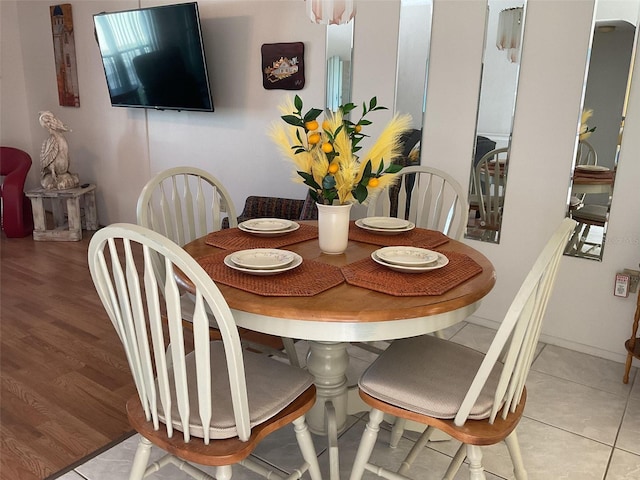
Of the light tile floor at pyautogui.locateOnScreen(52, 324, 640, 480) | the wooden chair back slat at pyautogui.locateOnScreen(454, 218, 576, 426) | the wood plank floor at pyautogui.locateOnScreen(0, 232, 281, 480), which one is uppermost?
the wooden chair back slat at pyautogui.locateOnScreen(454, 218, 576, 426)

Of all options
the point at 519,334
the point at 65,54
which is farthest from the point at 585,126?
the point at 65,54

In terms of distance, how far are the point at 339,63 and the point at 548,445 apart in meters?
2.51

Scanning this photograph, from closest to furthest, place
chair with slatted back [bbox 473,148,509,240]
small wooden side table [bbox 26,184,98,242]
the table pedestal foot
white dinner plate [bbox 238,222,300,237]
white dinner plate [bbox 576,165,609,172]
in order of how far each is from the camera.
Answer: the table pedestal foot → white dinner plate [bbox 238,222,300,237] → white dinner plate [bbox 576,165,609,172] → chair with slatted back [bbox 473,148,509,240] → small wooden side table [bbox 26,184,98,242]

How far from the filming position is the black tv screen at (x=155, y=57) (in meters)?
3.80

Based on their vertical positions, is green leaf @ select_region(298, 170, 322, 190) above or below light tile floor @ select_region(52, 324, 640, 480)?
above

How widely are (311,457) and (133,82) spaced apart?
3778 millimetres

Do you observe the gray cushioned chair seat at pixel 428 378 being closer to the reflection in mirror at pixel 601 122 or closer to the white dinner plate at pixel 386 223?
the white dinner plate at pixel 386 223

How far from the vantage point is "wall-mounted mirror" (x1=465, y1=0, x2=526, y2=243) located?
9.09ft

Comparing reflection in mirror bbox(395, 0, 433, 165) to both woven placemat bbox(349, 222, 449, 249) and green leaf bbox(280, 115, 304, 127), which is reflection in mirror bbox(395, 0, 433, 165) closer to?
woven placemat bbox(349, 222, 449, 249)

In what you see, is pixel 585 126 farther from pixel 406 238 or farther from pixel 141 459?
pixel 141 459

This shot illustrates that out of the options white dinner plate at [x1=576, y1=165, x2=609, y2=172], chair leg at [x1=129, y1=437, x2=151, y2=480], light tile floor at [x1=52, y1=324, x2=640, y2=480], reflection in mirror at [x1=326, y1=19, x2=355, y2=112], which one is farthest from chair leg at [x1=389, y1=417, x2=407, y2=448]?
reflection in mirror at [x1=326, y1=19, x2=355, y2=112]

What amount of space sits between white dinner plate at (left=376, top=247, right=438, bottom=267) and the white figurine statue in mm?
4029

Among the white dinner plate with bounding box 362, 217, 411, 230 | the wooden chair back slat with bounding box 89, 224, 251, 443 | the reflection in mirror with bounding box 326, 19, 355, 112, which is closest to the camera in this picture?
the wooden chair back slat with bounding box 89, 224, 251, 443

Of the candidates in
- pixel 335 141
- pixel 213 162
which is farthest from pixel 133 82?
pixel 335 141
